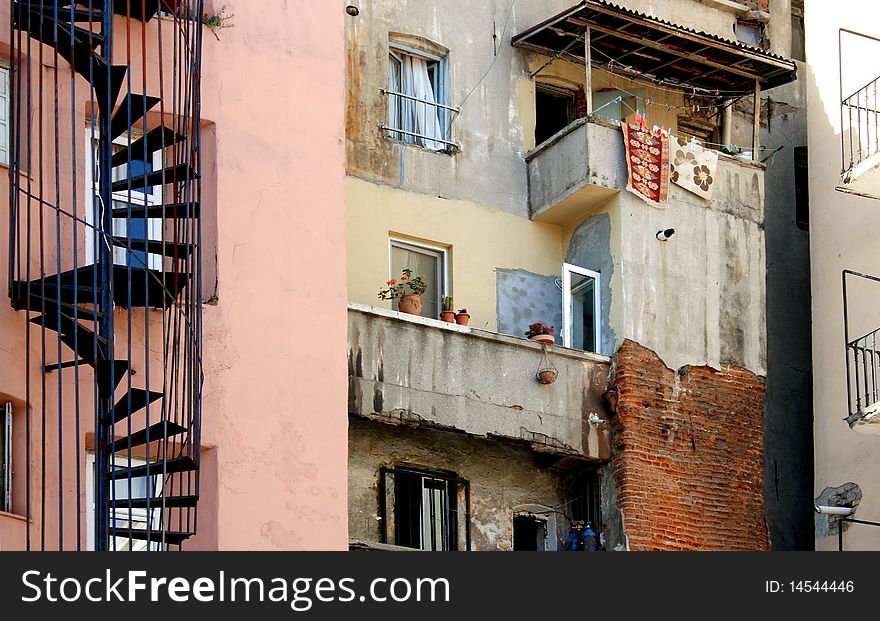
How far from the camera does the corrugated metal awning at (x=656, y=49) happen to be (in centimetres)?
2720

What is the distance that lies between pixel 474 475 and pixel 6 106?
7.92 metres

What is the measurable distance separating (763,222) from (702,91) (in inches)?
76.8

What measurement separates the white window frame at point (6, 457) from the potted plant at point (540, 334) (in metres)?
8.16

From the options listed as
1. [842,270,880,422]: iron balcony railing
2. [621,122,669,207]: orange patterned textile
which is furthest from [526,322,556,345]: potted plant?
[842,270,880,422]: iron balcony railing

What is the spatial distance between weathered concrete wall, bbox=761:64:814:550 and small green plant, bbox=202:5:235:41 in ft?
34.3

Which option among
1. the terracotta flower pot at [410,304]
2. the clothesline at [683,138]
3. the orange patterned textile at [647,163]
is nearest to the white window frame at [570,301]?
the orange patterned textile at [647,163]

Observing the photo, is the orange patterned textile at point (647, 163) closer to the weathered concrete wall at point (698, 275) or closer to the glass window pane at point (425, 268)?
the weathered concrete wall at point (698, 275)

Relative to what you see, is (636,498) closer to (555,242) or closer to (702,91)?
(555,242)

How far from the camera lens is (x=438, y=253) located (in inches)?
1051

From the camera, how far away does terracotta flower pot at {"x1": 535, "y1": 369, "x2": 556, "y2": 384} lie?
2553 centimetres

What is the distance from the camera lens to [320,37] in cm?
2194

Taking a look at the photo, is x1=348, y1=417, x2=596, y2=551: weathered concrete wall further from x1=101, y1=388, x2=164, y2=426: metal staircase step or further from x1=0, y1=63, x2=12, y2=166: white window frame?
x1=0, y1=63, x2=12, y2=166: white window frame
